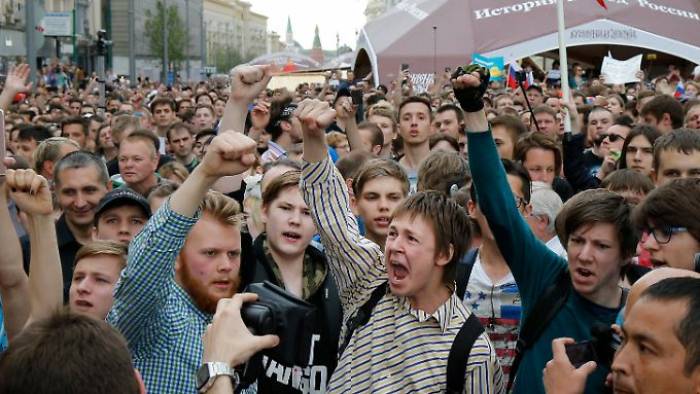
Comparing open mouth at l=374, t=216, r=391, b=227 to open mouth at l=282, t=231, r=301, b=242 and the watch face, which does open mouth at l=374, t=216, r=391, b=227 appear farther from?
the watch face

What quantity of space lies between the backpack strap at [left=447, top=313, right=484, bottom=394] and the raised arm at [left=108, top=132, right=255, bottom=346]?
100 cm

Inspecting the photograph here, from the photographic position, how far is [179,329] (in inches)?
136

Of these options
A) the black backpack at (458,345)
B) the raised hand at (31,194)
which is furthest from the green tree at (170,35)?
the black backpack at (458,345)

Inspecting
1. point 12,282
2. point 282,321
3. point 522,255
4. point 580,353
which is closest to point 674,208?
point 522,255

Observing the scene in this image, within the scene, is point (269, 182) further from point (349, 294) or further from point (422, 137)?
point (422, 137)

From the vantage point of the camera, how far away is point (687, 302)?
2650 mm

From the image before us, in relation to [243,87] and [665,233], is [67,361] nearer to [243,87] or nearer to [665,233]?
[665,233]

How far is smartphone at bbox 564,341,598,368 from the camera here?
3.22 meters

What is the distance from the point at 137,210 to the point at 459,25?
24.5m

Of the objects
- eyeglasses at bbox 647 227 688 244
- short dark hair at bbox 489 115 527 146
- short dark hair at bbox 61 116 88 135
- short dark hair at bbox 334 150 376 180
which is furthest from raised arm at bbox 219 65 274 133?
short dark hair at bbox 61 116 88 135

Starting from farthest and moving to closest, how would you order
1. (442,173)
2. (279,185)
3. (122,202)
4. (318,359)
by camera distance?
1. (442,173)
2. (122,202)
3. (279,185)
4. (318,359)

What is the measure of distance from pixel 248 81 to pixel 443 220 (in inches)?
48.5

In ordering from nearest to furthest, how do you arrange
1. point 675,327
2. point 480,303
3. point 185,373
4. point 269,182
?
point 675,327 → point 185,373 → point 480,303 → point 269,182

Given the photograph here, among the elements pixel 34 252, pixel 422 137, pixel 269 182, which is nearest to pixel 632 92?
pixel 422 137
